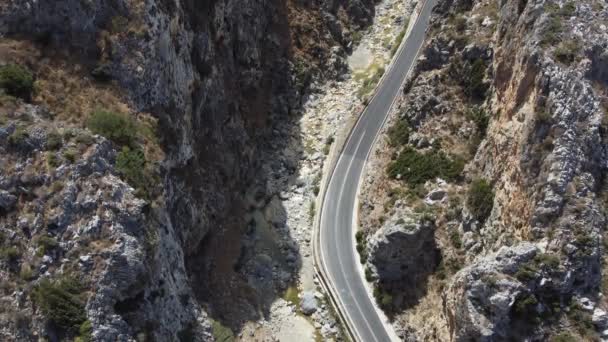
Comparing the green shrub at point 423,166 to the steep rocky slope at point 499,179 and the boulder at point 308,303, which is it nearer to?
the steep rocky slope at point 499,179

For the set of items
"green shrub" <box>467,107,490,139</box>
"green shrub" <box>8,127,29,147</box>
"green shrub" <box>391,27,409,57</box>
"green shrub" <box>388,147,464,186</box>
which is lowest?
"green shrub" <box>8,127,29,147</box>

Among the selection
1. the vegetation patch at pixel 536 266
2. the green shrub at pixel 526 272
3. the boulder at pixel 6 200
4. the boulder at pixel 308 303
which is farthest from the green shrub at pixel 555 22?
the boulder at pixel 6 200

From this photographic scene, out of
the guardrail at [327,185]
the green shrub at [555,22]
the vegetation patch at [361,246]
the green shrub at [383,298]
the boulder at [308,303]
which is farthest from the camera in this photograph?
the vegetation patch at [361,246]

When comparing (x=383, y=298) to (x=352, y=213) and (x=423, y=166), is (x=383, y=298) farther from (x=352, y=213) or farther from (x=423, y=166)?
(x=423, y=166)

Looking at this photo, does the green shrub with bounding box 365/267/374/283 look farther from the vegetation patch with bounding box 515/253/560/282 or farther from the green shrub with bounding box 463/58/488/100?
the green shrub with bounding box 463/58/488/100

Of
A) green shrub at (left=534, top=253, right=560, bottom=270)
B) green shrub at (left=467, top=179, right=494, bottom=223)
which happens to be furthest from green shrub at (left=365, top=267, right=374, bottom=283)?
green shrub at (left=534, top=253, right=560, bottom=270)

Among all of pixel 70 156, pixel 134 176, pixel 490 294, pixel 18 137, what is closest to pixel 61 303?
pixel 70 156
